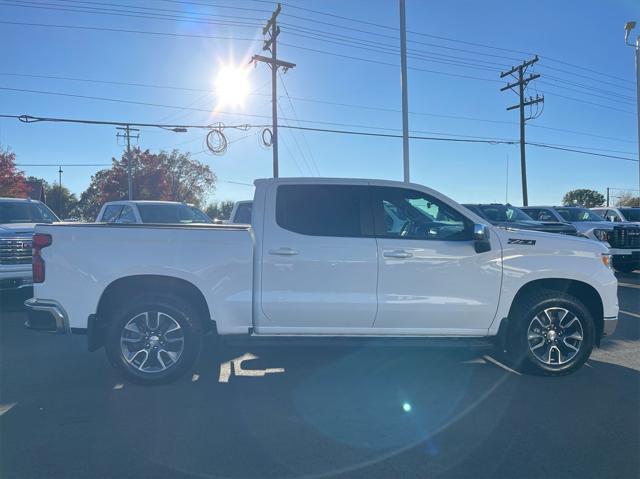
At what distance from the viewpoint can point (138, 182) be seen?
166 ft

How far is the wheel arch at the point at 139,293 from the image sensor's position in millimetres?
4578

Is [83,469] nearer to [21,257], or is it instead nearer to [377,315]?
[377,315]

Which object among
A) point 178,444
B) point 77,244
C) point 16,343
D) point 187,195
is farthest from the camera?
point 187,195

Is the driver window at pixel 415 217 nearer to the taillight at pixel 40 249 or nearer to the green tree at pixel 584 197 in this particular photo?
the taillight at pixel 40 249

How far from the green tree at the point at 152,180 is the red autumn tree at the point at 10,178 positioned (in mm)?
10369

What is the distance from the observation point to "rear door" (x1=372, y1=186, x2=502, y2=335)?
4656 millimetres

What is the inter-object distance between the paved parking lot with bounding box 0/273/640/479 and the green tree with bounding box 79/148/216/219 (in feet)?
159

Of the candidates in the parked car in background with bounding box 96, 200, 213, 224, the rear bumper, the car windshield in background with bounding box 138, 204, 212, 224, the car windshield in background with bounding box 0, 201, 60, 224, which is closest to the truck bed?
the rear bumper

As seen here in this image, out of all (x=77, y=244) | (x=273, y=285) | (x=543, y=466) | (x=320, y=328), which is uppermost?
(x=77, y=244)

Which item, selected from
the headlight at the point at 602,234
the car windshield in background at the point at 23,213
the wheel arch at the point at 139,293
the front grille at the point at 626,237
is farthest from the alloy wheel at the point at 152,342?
the headlight at the point at 602,234

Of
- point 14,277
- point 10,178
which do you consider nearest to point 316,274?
point 14,277

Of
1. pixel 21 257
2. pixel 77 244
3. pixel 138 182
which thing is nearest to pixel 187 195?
pixel 138 182

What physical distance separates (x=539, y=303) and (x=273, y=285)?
2.70 meters

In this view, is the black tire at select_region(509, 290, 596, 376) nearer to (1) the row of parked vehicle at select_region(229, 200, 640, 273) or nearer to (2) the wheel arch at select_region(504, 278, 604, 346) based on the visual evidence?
(2) the wheel arch at select_region(504, 278, 604, 346)
